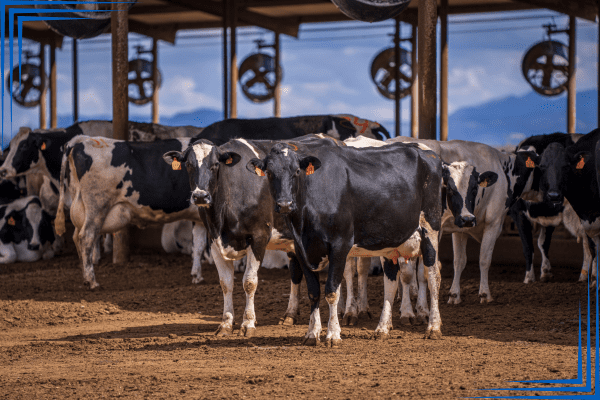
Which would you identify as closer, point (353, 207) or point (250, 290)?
point (353, 207)

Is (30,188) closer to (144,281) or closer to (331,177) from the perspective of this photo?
(144,281)

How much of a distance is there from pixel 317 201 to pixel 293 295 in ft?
6.36

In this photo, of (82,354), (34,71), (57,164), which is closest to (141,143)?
(57,164)

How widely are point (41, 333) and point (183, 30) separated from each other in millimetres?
13825

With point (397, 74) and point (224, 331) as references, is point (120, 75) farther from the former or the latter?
point (397, 74)

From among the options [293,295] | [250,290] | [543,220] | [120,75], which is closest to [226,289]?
[250,290]

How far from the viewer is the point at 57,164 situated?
44.3 ft

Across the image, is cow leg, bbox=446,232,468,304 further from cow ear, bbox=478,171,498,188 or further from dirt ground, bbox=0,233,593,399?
cow ear, bbox=478,171,498,188

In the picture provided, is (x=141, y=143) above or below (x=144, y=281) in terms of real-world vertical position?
above

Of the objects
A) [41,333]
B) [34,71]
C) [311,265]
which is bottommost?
[41,333]

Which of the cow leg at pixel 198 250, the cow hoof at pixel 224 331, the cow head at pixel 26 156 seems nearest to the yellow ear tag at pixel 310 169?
the cow hoof at pixel 224 331

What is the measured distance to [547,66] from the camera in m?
16.2

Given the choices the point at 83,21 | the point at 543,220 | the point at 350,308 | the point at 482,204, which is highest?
the point at 83,21

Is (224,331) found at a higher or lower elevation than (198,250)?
lower
